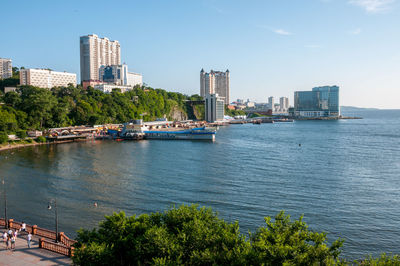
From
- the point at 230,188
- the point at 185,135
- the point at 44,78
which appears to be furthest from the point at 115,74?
the point at 230,188

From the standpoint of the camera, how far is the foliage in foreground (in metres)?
11.7

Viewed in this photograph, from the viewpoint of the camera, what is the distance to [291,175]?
123 feet

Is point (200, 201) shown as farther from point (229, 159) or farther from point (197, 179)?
point (229, 159)

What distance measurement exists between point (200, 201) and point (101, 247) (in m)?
14.9

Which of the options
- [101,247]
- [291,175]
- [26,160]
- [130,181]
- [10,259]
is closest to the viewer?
[101,247]

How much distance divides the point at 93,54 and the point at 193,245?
17840 cm

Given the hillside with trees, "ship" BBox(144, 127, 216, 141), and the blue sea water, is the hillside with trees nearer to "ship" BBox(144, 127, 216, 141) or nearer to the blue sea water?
"ship" BBox(144, 127, 216, 141)

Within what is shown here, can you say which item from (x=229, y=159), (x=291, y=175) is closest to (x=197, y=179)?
(x=291, y=175)

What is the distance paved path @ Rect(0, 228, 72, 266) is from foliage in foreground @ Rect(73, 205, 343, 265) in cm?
187

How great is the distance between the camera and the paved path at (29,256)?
15148 mm

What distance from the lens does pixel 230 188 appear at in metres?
31.7

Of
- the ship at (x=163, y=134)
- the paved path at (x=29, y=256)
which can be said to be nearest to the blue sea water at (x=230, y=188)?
the paved path at (x=29, y=256)

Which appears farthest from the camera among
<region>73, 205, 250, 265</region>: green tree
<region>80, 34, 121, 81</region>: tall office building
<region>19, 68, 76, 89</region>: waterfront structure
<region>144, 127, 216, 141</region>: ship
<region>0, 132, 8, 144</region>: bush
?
<region>80, 34, 121, 81</region>: tall office building

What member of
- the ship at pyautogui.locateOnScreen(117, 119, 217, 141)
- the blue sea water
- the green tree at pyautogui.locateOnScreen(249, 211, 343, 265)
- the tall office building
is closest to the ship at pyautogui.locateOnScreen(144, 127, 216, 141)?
the ship at pyautogui.locateOnScreen(117, 119, 217, 141)
